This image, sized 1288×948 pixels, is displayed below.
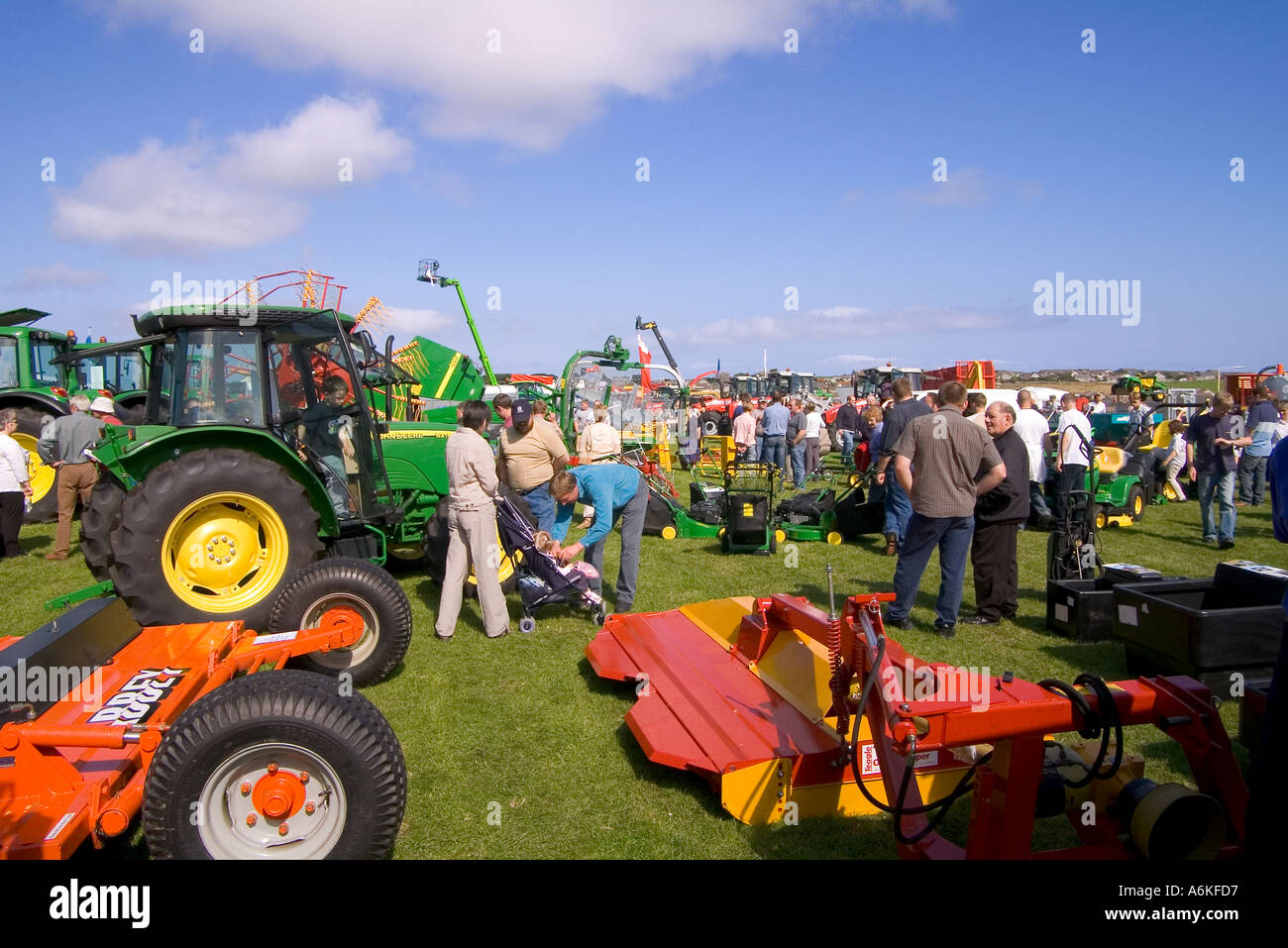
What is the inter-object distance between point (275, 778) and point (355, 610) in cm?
219

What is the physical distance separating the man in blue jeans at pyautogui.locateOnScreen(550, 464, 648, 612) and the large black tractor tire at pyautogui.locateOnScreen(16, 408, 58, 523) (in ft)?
25.5

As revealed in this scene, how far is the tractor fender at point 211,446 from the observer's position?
543 cm

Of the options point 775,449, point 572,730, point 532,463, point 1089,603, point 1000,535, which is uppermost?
point 532,463

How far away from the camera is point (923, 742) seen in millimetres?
2430

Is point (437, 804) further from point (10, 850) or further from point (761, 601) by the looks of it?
point (761, 601)

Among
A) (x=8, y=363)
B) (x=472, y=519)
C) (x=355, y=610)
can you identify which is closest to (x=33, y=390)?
(x=8, y=363)

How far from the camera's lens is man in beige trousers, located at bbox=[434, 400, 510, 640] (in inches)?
223

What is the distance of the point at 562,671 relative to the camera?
17.1ft

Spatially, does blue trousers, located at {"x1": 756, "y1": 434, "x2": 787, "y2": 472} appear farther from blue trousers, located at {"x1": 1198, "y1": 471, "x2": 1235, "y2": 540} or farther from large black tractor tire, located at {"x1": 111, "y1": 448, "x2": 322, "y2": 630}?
large black tractor tire, located at {"x1": 111, "y1": 448, "x2": 322, "y2": 630}

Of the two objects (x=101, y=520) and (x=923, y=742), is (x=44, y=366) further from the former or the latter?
(x=923, y=742)

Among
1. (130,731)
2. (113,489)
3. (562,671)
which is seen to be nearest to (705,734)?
(562,671)

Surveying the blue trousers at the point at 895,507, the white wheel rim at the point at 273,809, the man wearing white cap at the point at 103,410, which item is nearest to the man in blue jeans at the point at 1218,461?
the blue trousers at the point at 895,507

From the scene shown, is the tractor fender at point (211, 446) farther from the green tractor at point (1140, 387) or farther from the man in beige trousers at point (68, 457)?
the green tractor at point (1140, 387)

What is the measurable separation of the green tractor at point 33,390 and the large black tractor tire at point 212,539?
714 centimetres
